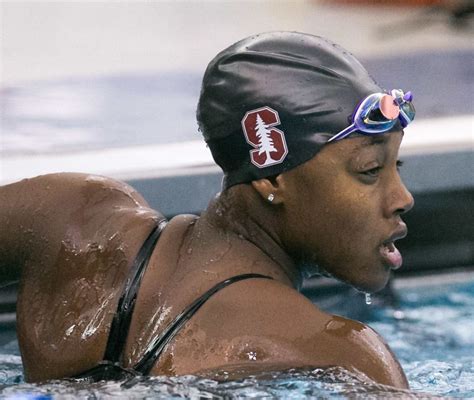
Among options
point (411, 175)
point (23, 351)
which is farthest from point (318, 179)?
point (411, 175)

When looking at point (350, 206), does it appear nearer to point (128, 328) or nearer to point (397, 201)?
point (397, 201)

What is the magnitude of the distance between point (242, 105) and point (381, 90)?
0.32 m

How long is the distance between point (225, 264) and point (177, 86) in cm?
425

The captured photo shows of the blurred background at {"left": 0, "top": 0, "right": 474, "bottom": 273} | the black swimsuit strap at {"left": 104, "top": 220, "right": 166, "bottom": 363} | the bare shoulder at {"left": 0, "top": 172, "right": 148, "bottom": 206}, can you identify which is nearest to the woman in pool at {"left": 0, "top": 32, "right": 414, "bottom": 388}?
the black swimsuit strap at {"left": 104, "top": 220, "right": 166, "bottom": 363}

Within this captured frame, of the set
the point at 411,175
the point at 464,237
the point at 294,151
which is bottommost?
the point at 464,237

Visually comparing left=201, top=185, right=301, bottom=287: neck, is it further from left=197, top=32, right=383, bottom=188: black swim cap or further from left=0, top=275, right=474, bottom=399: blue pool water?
left=0, top=275, right=474, bottom=399: blue pool water

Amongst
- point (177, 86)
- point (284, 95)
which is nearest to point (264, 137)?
point (284, 95)

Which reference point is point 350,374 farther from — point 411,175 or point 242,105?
point 411,175

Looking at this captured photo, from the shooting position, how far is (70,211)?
108 inches

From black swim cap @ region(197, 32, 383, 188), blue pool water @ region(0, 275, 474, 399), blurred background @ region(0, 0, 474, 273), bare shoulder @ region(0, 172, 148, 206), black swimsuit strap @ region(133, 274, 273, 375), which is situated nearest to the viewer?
blue pool water @ region(0, 275, 474, 399)

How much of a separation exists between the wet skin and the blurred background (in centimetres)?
192

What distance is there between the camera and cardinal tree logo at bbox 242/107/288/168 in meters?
2.52

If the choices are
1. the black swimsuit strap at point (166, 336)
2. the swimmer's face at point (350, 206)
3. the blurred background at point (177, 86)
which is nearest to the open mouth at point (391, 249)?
the swimmer's face at point (350, 206)

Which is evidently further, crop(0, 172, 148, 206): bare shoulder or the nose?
crop(0, 172, 148, 206): bare shoulder
